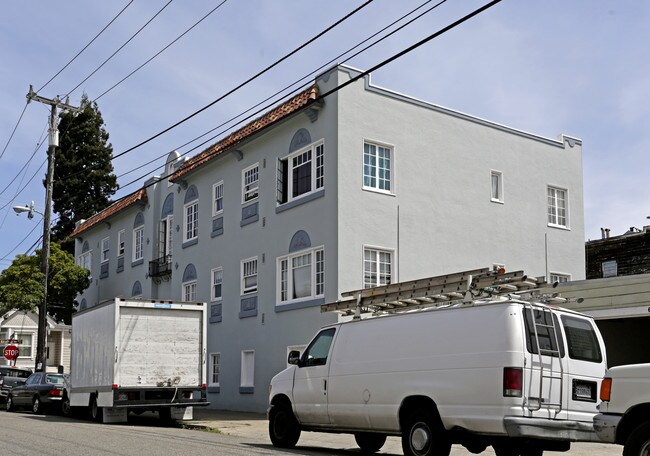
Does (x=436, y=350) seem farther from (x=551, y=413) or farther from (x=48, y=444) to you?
(x=48, y=444)

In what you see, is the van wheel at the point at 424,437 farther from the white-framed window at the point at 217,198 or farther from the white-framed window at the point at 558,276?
the white-framed window at the point at 217,198

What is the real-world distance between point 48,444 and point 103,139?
5111 centimetres

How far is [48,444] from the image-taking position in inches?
538

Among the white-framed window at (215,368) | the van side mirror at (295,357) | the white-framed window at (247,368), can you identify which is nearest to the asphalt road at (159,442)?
the van side mirror at (295,357)

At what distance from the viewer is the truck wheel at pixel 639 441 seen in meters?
8.70

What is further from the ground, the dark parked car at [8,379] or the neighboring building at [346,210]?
the neighboring building at [346,210]

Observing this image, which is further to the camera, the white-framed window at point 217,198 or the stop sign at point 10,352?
the stop sign at point 10,352

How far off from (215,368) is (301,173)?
825 cm

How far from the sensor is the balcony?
33.1 meters

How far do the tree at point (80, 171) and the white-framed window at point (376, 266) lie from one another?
1576 inches

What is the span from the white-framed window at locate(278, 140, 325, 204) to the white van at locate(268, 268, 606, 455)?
10902mm

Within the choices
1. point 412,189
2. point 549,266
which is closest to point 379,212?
point 412,189

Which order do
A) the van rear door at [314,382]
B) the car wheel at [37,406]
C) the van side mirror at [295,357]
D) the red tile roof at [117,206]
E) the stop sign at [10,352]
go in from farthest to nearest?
the red tile roof at [117,206] → the stop sign at [10,352] → the car wheel at [37,406] → the van side mirror at [295,357] → the van rear door at [314,382]

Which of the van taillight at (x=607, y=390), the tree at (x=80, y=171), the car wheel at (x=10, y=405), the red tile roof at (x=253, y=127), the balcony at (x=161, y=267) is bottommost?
the car wheel at (x=10, y=405)
